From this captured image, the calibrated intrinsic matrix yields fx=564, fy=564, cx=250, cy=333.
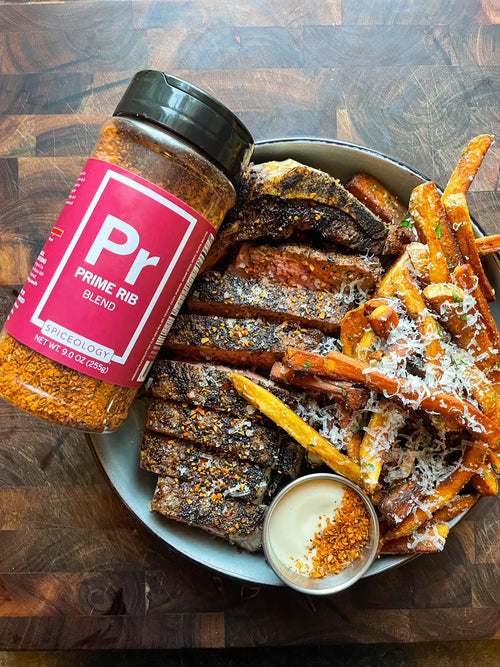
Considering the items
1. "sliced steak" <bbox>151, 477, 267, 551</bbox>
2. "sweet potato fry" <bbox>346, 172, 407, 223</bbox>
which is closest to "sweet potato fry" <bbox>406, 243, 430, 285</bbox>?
"sweet potato fry" <bbox>346, 172, 407, 223</bbox>

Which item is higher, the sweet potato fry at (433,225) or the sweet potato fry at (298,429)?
the sweet potato fry at (433,225)

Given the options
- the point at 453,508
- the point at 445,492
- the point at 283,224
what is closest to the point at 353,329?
the point at 283,224

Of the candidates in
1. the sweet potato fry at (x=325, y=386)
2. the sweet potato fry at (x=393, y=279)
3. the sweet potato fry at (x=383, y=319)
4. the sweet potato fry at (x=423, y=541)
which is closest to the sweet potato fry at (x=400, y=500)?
the sweet potato fry at (x=423, y=541)

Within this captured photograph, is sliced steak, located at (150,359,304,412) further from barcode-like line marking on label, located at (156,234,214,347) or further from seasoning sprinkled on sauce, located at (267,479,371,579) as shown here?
seasoning sprinkled on sauce, located at (267,479,371,579)

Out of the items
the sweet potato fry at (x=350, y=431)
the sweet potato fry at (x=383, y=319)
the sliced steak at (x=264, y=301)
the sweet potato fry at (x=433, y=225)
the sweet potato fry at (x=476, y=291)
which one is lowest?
the sweet potato fry at (x=350, y=431)

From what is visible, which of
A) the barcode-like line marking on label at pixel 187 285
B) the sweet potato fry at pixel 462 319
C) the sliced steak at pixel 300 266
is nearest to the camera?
the barcode-like line marking on label at pixel 187 285

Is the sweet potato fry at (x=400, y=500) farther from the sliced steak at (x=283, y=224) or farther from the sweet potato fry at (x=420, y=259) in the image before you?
the sliced steak at (x=283, y=224)
